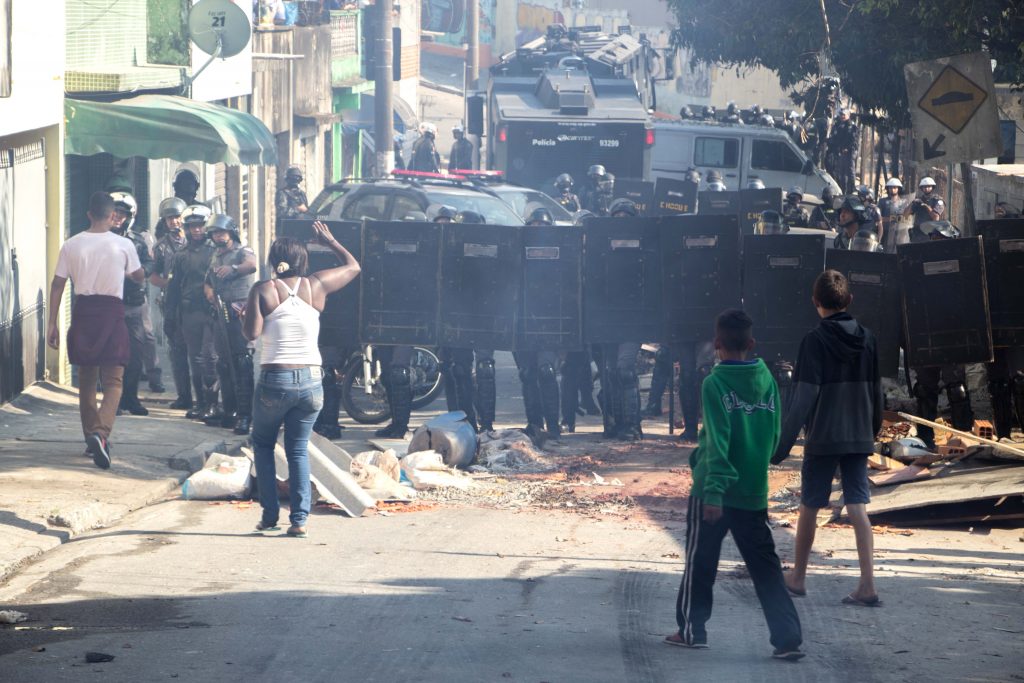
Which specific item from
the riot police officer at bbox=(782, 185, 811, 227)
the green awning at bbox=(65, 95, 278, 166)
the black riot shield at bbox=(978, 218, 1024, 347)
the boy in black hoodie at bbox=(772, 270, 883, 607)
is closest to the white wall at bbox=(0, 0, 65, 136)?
the green awning at bbox=(65, 95, 278, 166)

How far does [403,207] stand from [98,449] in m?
6.02

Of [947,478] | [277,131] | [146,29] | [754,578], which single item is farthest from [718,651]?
[277,131]

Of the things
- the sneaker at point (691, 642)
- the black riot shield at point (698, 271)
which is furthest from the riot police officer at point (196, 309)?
the sneaker at point (691, 642)

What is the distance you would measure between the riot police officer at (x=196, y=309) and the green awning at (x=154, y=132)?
7.54 ft

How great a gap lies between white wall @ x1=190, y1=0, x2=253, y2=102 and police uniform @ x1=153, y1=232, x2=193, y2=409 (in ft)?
22.1

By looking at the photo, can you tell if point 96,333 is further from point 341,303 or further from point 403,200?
point 403,200

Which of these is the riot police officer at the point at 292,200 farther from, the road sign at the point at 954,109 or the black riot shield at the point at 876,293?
the road sign at the point at 954,109

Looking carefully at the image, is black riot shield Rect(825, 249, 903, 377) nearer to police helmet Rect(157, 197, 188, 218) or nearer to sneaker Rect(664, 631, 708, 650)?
sneaker Rect(664, 631, 708, 650)

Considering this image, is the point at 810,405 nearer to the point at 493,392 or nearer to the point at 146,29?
the point at 493,392

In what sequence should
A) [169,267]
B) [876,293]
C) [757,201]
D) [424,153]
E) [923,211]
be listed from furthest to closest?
[424,153]
[757,201]
[923,211]
[169,267]
[876,293]

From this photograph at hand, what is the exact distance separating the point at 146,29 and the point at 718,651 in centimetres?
1450

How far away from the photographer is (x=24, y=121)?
43.7 feet

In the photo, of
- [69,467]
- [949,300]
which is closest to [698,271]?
[949,300]

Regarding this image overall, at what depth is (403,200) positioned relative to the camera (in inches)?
617
